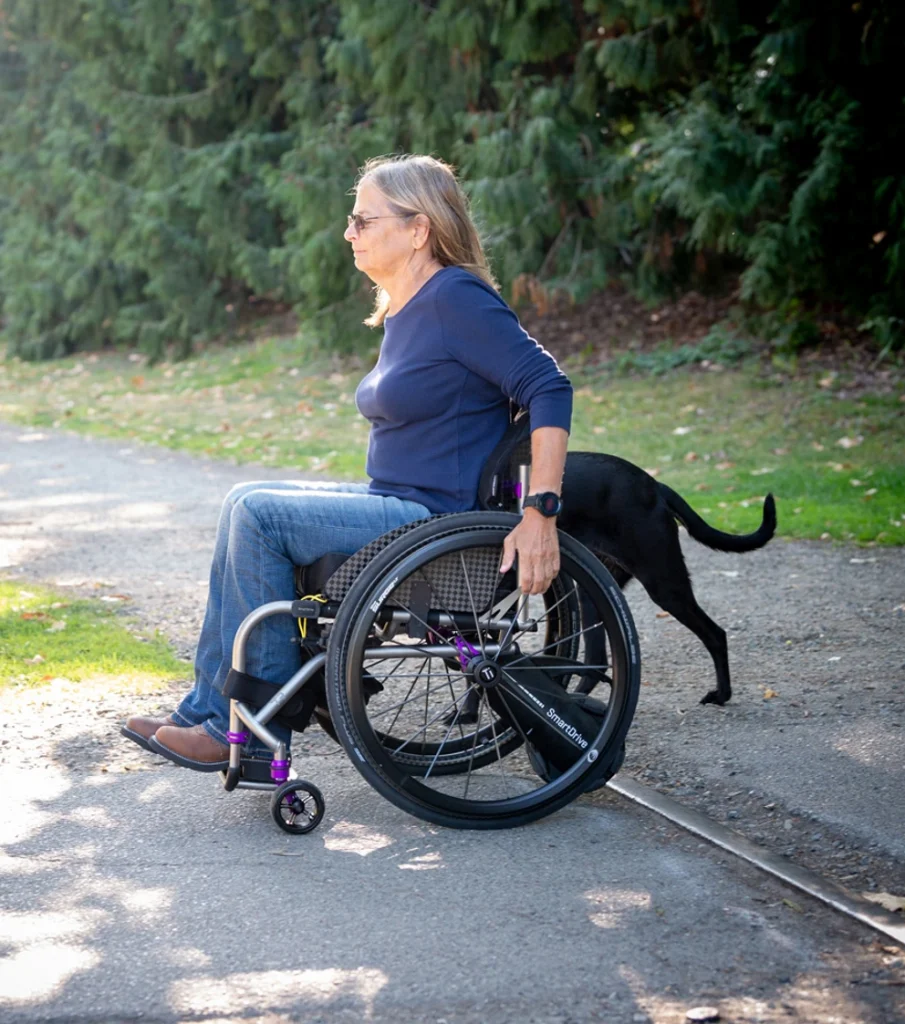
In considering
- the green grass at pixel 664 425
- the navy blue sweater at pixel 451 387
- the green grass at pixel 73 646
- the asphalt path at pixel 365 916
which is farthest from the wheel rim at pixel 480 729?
the green grass at pixel 664 425

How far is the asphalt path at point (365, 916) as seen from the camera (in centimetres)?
241

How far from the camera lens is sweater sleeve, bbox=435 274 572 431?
322 centimetres

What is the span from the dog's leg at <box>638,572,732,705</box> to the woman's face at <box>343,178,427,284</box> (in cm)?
138

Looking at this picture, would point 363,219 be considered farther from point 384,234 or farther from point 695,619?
point 695,619

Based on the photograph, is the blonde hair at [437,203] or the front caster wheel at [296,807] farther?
the blonde hair at [437,203]

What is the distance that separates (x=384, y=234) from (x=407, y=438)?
54cm

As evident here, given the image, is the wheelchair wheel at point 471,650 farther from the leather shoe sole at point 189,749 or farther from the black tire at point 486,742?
the leather shoe sole at point 189,749

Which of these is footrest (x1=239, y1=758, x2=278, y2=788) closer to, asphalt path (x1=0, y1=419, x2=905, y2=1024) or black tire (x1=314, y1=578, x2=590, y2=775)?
asphalt path (x1=0, y1=419, x2=905, y2=1024)

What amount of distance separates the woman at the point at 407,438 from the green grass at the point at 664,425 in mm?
3618

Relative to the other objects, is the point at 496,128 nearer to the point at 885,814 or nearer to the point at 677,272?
the point at 677,272

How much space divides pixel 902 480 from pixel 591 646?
4340 mm

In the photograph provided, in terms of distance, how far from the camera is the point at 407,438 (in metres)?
3.39

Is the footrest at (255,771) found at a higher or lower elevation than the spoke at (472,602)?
lower

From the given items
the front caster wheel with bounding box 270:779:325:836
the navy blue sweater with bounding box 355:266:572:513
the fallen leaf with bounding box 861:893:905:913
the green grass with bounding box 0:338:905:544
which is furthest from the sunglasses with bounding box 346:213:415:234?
the green grass with bounding box 0:338:905:544
